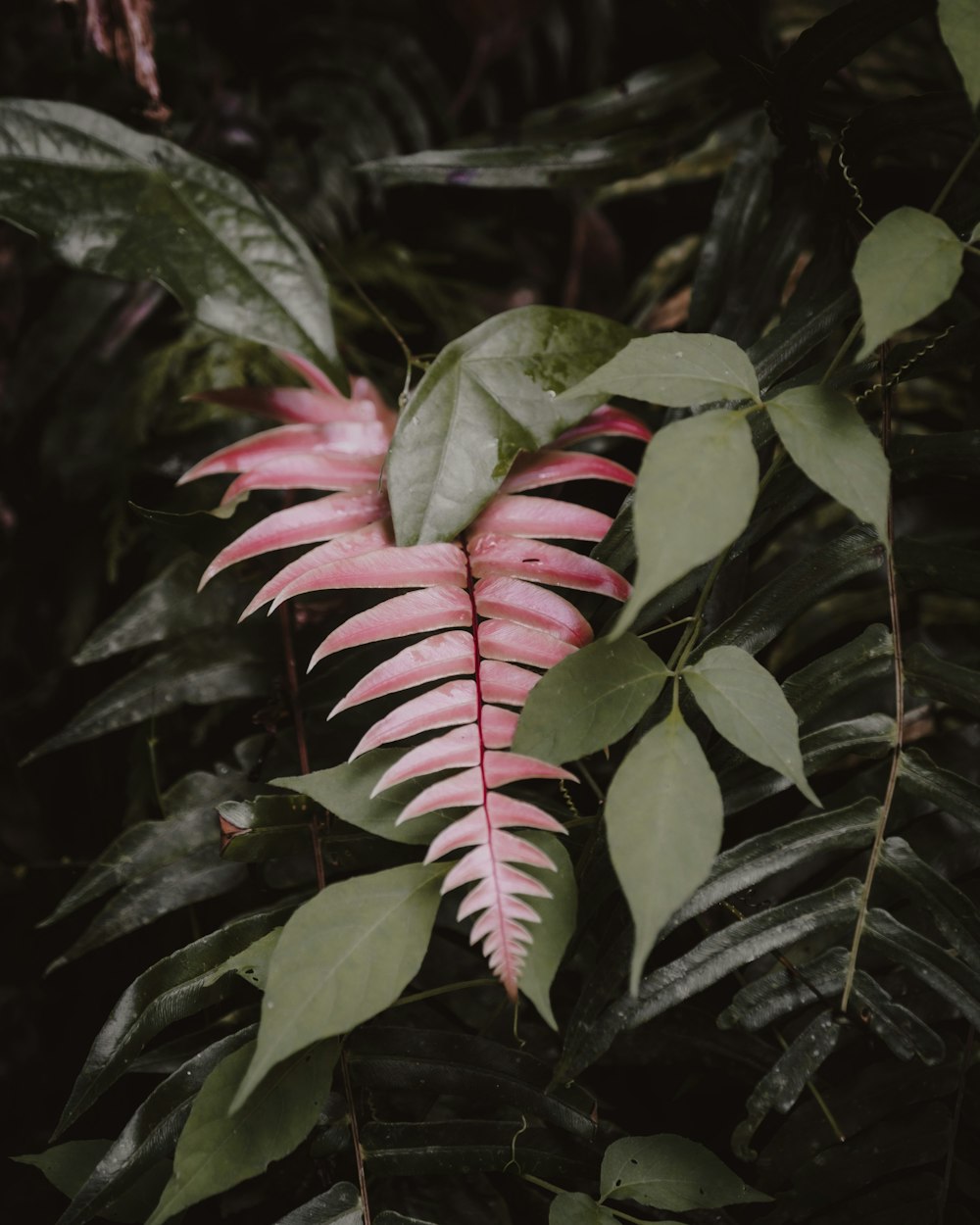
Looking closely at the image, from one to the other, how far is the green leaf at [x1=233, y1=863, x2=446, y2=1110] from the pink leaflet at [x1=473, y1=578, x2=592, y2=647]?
0.64ft

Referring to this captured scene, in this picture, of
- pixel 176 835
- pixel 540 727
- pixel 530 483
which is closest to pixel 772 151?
pixel 530 483

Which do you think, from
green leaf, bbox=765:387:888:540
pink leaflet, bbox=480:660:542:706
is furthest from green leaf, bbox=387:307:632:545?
green leaf, bbox=765:387:888:540

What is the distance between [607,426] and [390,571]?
267mm

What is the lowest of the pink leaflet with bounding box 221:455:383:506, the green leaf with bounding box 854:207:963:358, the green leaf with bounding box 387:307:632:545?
the pink leaflet with bounding box 221:455:383:506

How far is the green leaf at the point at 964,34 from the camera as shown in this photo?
536 millimetres

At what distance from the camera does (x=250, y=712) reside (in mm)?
1048

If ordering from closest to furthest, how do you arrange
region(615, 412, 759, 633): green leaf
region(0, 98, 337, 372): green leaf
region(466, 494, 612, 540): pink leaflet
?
region(615, 412, 759, 633): green leaf
region(466, 494, 612, 540): pink leaflet
region(0, 98, 337, 372): green leaf

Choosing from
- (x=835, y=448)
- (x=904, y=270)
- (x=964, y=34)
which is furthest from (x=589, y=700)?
(x=964, y=34)

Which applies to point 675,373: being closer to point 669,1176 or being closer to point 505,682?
point 505,682

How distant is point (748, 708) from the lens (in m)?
0.55

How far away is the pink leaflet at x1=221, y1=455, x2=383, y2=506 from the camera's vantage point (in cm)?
84

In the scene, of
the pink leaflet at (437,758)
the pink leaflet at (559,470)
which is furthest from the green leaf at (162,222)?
the pink leaflet at (437,758)

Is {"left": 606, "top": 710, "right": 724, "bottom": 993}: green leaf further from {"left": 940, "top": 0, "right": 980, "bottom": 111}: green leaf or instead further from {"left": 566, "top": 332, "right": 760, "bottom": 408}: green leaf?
{"left": 940, "top": 0, "right": 980, "bottom": 111}: green leaf

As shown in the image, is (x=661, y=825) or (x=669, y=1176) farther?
(x=669, y=1176)
